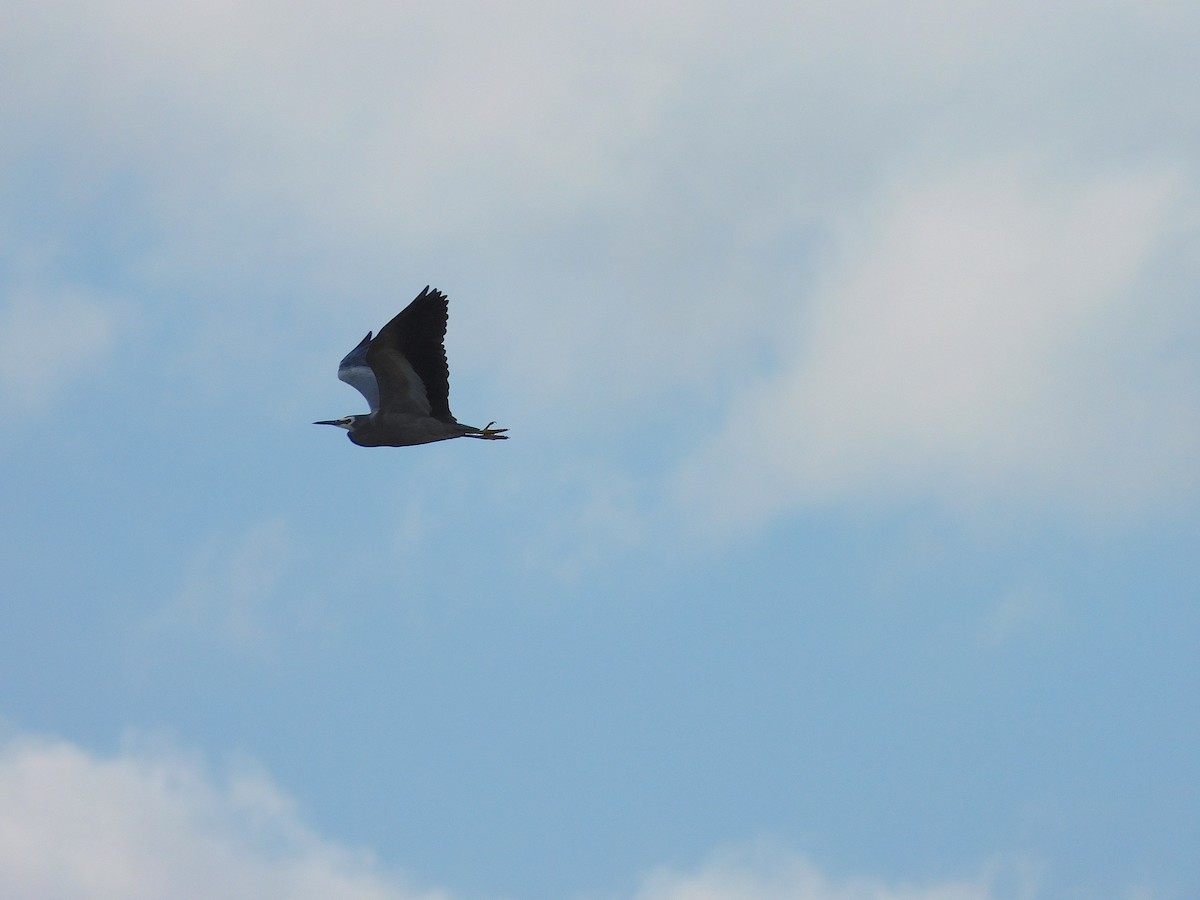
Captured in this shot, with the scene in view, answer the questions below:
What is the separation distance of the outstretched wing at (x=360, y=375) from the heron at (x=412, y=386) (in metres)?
0.33

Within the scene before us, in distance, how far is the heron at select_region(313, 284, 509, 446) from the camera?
1271 inches

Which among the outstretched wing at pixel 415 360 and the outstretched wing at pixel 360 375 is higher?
the outstretched wing at pixel 360 375

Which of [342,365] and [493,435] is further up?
[342,365]

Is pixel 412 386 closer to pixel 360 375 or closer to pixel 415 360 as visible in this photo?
pixel 415 360

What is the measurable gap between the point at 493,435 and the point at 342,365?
5.12m

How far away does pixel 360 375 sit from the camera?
119 feet

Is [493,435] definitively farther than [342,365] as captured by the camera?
No

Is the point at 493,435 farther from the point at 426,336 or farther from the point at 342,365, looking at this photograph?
the point at 342,365

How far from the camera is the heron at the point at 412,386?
3228cm

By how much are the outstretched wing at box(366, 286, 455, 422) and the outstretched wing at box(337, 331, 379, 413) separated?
1.49m

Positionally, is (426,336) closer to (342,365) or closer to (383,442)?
(383,442)

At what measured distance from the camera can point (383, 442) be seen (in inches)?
1342

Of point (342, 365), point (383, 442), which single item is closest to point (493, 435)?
point (383, 442)

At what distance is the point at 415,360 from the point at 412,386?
0.64 meters
